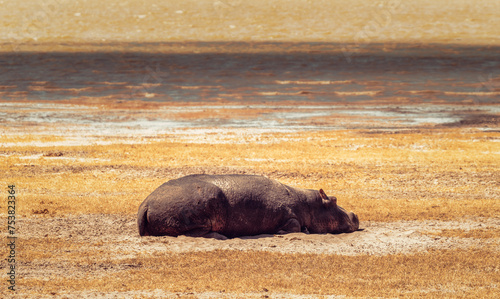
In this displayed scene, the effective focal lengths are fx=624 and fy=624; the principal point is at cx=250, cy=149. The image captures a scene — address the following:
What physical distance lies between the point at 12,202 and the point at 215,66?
3408cm

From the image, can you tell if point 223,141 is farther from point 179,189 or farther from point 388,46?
point 388,46

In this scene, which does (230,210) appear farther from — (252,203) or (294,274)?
(294,274)

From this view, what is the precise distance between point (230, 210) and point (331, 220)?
166 centimetres

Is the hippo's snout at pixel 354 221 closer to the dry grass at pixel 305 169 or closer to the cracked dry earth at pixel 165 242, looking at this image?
the cracked dry earth at pixel 165 242

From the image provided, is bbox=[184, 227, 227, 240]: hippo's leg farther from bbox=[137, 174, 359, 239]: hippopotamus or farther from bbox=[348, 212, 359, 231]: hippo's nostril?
bbox=[348, 212, 359, 231]: hippo's nostril

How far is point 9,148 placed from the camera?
17109mm

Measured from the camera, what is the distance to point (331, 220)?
370 inches

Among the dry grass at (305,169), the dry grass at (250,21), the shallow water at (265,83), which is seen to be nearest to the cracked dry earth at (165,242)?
the dry grass at (305,169)

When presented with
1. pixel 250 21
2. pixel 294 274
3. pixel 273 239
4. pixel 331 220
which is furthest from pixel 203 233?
pixel 250 21

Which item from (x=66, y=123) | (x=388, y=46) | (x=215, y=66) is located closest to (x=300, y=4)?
(x=388, y=46)

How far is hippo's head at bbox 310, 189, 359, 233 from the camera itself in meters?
9.36

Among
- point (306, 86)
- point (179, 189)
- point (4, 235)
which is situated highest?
point (179, 189)

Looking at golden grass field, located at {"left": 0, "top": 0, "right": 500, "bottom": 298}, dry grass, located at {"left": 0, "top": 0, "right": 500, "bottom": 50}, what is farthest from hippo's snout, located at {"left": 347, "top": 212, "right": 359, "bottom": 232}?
dry grass, located at {"left": 0, "top": 0, "right": 500, "bottom": 50}

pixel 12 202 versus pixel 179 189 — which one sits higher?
pixel 179 189
